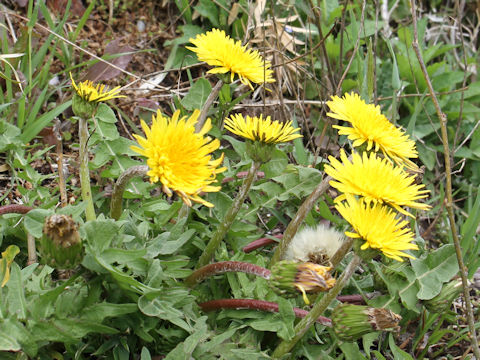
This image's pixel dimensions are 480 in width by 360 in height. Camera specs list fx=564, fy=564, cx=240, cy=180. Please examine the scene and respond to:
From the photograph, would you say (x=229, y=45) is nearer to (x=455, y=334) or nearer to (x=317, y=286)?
(x=317, y=286)

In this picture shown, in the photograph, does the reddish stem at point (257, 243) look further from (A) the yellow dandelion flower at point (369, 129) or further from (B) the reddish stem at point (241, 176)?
(A) the yellow dandelion flower at point (369, 129)

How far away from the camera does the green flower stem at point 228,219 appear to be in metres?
1.77

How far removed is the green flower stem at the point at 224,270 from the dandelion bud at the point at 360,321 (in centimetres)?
24

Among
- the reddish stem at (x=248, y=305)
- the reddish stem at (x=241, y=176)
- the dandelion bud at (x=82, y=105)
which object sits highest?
the dandelion bud at (x=82, y=105)

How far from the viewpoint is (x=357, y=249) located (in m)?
1.53

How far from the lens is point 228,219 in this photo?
1.84m

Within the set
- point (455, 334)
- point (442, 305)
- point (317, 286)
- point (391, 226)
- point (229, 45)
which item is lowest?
point (455, 334)

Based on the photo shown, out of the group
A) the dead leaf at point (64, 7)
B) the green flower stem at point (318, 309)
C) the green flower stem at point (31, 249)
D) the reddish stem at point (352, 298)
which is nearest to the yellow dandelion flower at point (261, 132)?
the green flower stem at point (318, 309)

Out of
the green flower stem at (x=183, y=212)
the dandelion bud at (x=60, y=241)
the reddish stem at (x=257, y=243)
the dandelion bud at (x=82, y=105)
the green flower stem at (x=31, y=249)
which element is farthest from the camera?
the reddish stem at (x=257, y=243)

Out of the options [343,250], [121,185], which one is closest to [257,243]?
[343,250]

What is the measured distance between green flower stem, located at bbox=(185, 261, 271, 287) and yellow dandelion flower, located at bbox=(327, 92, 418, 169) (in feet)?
1.56

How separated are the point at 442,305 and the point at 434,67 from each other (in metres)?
1.70

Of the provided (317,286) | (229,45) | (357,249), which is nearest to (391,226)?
(357,249)

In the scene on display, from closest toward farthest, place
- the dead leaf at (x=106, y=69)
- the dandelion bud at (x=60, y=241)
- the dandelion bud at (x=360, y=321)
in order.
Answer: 1. the dandelion bud at (x=60, y=241)
2. the dandelion bud at (x=360, y=321)
3. the dead leaf at (x=106, y=69)
